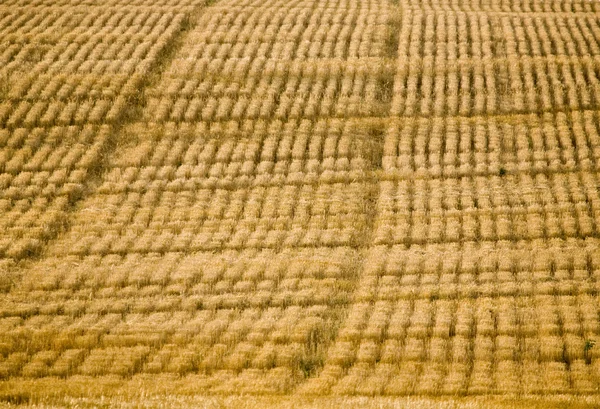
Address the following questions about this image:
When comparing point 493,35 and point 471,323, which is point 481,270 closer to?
point 471,323

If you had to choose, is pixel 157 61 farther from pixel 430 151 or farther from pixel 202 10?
pixel 430 151

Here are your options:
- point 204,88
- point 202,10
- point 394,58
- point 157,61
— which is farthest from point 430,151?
point 202,10

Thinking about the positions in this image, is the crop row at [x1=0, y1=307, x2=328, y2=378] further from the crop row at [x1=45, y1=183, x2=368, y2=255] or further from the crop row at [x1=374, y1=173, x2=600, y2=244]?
Answer: the crop row at [x1=374, y1=173, x2=600, y2=244]

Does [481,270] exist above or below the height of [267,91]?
below

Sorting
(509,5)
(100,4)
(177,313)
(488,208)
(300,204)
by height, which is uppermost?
(100,4)

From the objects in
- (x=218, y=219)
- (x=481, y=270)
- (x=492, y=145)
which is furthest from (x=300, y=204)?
(x=492, y=145)

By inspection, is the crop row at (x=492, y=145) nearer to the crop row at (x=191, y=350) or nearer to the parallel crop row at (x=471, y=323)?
the parallel crop row at (x=471, y=323)
